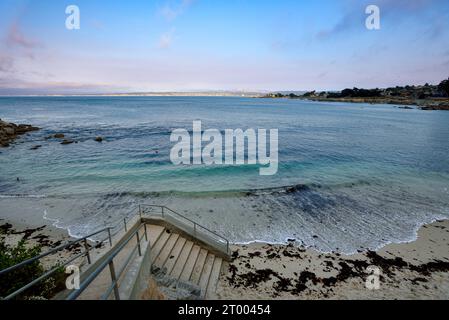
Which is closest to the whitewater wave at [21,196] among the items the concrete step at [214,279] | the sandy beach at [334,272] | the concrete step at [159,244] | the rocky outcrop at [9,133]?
the concrete step at [159,244]

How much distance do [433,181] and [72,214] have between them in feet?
104

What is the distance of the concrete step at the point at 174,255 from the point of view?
899cm

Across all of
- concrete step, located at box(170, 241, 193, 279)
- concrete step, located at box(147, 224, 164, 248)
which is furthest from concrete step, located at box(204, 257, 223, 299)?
concrete step, located at box(147, 224, 164, 248)

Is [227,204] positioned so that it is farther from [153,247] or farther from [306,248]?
[153,247]

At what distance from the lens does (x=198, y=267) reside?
32.4 feet

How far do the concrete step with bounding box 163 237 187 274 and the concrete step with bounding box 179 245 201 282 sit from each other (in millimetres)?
497

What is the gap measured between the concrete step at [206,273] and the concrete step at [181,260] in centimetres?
94

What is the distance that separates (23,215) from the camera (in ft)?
51.4

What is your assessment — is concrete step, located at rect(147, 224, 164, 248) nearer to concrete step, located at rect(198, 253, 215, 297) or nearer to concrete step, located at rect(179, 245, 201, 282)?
concrete step, located at rect(179, 245, 201, 282)

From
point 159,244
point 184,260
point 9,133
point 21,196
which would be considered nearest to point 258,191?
point 184,260

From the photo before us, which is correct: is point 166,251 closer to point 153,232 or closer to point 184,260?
point 184,260

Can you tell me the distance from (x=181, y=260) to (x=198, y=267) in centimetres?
84

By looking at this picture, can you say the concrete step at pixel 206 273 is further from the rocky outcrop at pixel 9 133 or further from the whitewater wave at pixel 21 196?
the rocky outcrop at pixel 9 133

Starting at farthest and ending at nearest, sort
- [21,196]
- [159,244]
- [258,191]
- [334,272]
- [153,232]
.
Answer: [258,191] → [21,196] → [334,272] → [153,232] → [159,244]
